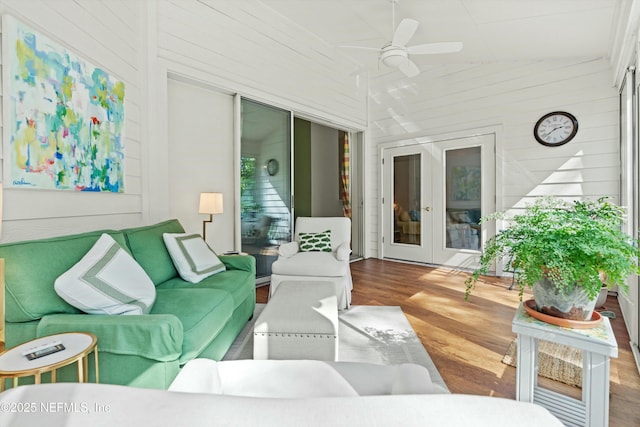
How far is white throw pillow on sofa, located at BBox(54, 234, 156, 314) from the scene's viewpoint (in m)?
1.52

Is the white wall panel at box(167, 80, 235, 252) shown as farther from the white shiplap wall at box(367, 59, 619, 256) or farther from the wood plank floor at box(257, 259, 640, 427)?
the white shiplap wall at box(367, 59, 619, 256)

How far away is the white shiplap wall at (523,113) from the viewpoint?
3.63 meters

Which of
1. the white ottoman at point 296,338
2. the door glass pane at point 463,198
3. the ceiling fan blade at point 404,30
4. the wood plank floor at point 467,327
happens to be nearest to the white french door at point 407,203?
the door glass pane at point 463,198

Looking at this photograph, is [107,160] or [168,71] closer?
[107,160]

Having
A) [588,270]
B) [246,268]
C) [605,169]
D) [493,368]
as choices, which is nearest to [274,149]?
[246,268]

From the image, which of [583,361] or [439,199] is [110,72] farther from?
[439,199]

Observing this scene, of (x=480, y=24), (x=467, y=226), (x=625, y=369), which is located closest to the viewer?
(x=625, y=369)

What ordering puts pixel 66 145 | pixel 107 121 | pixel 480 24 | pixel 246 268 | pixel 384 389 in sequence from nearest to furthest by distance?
pixel 384 389
pixel 66 145
pixel 107 121
pixel 246 268
pixel 480 24

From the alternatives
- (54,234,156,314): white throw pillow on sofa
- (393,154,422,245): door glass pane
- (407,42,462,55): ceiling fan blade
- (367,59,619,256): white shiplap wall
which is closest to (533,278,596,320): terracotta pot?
(54,234,156,314): white throw pillow on sofa

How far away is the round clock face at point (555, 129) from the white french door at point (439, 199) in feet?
1.85

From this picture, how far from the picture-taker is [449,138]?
4.81m

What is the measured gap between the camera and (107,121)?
250 cm

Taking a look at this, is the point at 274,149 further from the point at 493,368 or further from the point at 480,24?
the point at 493,368

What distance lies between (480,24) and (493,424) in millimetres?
4079
